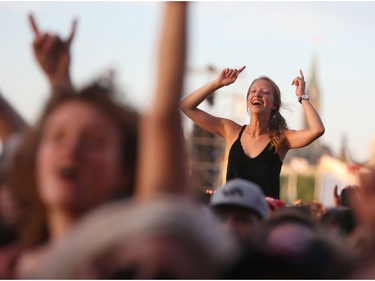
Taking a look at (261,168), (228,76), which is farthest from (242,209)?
(261,168)

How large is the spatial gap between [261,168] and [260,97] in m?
0.52

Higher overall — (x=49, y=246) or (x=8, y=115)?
(x=8, y=115)

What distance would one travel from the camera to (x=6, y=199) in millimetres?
3367

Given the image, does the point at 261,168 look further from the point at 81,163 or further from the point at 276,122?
the point at 81,163

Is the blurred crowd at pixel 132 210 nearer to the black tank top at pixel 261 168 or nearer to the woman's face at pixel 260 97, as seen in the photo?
the black tank top at pixel 261 168

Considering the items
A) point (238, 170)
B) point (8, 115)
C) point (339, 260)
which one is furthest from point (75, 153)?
point (238, 170)

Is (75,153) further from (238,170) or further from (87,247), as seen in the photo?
(238,170)

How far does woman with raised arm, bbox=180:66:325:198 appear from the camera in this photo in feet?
22.4

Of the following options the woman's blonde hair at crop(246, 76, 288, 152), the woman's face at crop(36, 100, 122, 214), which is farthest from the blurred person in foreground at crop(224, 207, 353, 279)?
the woman's blonde hair at crop(246, 76, 288, 152)

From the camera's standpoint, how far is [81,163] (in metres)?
2.72

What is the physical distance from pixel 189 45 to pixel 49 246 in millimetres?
674

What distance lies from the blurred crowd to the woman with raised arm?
3.57 metres

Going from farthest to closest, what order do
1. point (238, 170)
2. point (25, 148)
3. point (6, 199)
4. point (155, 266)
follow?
point (238, 170) < point (6, 199) < point (25, 148) < point (155, 266)

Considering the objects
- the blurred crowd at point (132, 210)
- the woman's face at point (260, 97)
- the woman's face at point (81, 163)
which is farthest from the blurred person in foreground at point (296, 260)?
the woman's face at point (260, 97)
